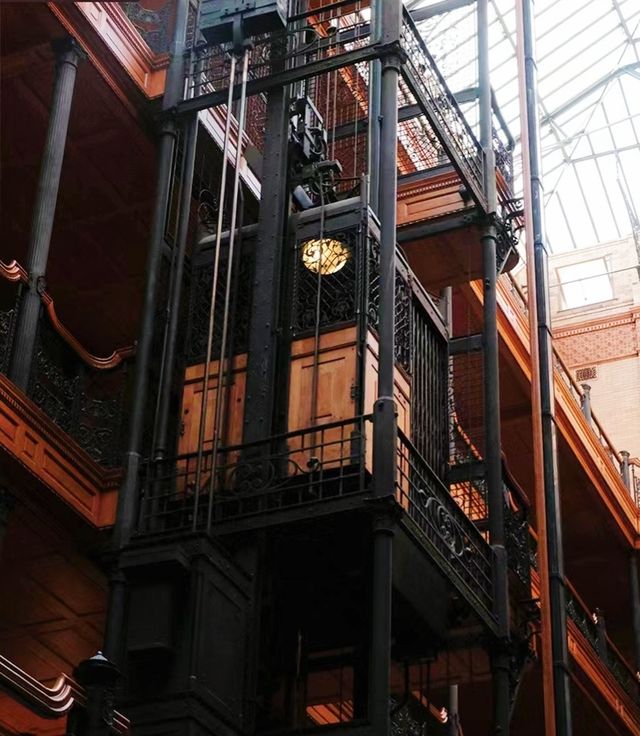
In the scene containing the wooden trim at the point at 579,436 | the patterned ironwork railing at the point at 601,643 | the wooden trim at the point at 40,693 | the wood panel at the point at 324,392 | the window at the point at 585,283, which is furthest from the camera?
the window at the point at 585,283

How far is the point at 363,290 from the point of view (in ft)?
39.4

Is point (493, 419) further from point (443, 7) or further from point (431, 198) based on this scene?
point (443, 7)

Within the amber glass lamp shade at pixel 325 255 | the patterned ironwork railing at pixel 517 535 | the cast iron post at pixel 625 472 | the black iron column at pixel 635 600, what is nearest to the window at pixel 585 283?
the cast iron post at pixel 625 472

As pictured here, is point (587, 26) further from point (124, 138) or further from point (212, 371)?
point (212, 371)

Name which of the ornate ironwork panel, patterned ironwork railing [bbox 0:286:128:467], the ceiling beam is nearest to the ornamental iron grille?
patterned ironwork railing [bbox 0:286:128:467]

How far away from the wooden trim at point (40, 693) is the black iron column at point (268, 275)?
10.2 ft

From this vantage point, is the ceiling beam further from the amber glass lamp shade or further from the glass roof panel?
the glass roof panel

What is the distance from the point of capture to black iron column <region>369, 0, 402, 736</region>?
10023 millimetres

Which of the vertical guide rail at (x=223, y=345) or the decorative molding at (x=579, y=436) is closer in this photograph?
the vertical guide rail at (x=223, y=345)

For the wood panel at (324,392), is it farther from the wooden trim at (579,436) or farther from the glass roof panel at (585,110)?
A: the glass roof panel at (585,110)

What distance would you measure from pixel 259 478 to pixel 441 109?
15.3ft

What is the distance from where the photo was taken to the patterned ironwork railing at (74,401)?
13117mm

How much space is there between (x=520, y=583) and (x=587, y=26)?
73.3 feet

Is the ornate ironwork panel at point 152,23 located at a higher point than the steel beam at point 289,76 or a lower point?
higher
